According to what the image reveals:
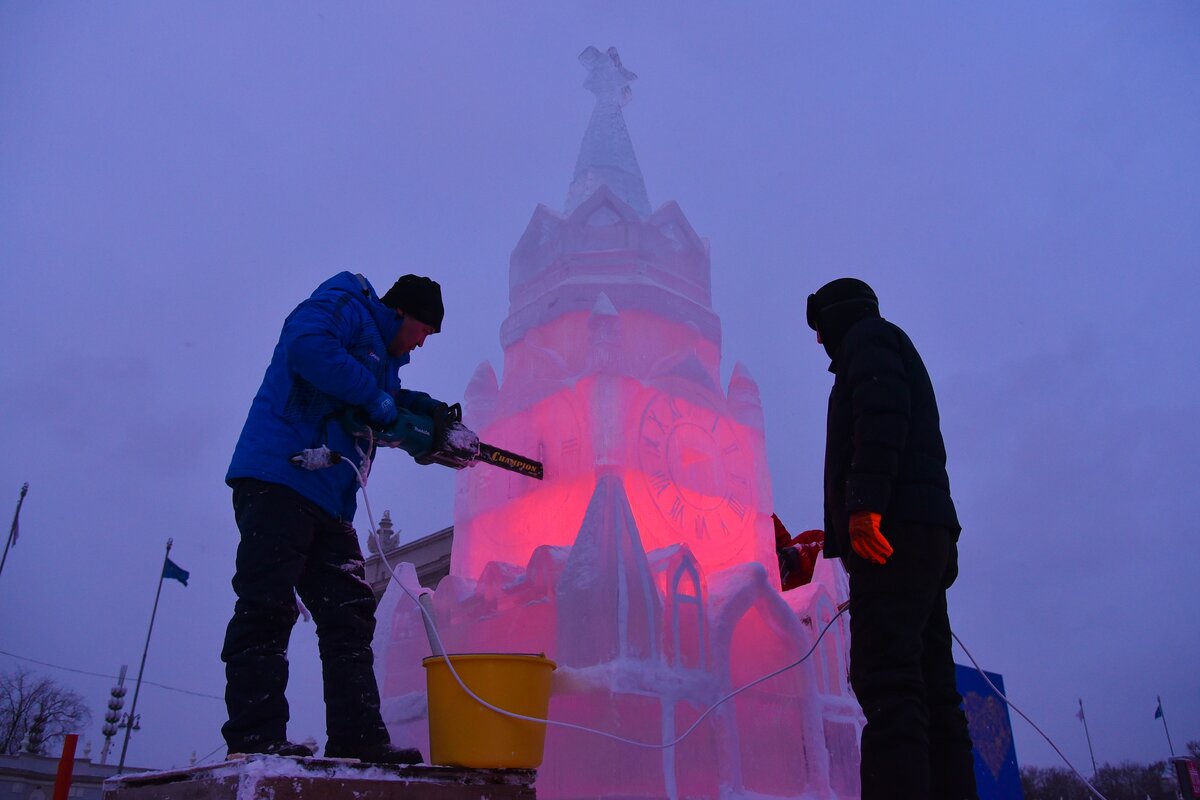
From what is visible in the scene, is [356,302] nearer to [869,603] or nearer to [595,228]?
[869,603]

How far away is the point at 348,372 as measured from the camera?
3.57 metres

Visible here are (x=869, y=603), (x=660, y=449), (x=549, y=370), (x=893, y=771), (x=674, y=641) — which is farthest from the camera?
(x=549, y=370)

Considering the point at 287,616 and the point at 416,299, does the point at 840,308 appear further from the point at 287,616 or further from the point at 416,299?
the point at 287,616

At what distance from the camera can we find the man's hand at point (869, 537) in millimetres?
3266

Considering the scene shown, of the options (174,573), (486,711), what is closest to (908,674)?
(486,711)

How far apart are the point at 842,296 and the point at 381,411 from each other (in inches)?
92.8

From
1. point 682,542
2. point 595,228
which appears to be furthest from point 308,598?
point 595,228

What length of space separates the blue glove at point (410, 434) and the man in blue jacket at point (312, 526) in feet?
0.05

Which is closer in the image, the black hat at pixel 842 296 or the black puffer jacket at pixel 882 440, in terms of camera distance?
the black puffer jacket at pixel 882 440

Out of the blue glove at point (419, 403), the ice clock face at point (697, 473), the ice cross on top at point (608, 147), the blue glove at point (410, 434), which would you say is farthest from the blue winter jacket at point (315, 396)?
the ice cross on top at point (608, 147)

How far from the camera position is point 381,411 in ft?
12.4

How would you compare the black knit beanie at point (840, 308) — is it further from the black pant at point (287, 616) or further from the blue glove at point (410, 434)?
the black pant at point (287, 616)

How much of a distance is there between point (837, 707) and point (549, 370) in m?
3.33

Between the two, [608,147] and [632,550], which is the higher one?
[608,147]
